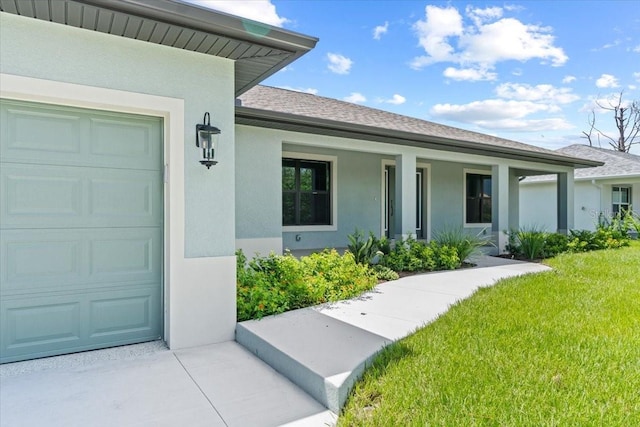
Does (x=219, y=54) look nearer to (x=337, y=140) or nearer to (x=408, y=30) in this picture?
(x=337, y=140)

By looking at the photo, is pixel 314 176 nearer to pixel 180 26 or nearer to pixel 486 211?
pixel 180 26

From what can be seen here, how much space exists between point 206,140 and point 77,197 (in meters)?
1.49

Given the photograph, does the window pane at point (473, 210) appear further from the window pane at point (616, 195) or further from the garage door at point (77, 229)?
the garage door at point (77, 229)

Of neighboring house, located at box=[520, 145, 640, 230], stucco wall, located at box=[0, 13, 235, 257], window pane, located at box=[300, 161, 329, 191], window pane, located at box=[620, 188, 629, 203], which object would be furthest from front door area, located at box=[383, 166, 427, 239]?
window pane, located at box=[620, 188, 629, 203]

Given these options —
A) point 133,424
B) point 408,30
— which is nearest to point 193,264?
point 133,424

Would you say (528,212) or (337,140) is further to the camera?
(528,212)

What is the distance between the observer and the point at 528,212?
20344 mm

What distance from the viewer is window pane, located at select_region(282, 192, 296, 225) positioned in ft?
32.0

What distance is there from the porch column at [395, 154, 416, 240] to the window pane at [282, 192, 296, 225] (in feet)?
8.89

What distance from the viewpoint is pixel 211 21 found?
3713 mm

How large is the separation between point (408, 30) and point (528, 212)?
41.5 feet

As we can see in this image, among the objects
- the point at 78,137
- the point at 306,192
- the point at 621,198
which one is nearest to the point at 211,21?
the point at 78,137

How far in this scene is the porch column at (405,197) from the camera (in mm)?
8945

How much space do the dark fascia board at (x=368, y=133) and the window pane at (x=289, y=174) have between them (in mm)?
2254
